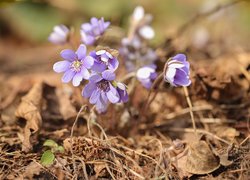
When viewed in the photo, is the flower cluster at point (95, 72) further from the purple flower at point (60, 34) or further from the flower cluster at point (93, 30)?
the purple flower at point (60, 34)

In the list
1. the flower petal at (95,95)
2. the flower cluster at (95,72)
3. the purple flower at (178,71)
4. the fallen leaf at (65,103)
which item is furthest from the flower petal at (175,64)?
the fallen leaf at (65,103)

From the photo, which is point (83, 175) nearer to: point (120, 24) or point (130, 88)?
point (130, 88)

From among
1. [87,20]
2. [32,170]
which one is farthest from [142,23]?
[87,20]

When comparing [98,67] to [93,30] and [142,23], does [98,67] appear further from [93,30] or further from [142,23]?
[142,23]

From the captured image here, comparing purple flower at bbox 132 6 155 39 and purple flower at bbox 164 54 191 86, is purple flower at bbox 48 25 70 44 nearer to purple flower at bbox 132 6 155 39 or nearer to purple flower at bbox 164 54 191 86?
purple flower at bbox 132 6 155 39

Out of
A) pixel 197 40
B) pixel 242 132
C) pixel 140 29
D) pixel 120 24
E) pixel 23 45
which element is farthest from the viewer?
pixel 23 45

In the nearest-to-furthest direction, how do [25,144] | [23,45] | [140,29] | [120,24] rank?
[25,144] → [140,29] → [120,24] → [23,45]

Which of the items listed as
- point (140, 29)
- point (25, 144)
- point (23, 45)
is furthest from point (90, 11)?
point (25, 144)

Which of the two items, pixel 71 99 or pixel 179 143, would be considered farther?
pixel 71 99
